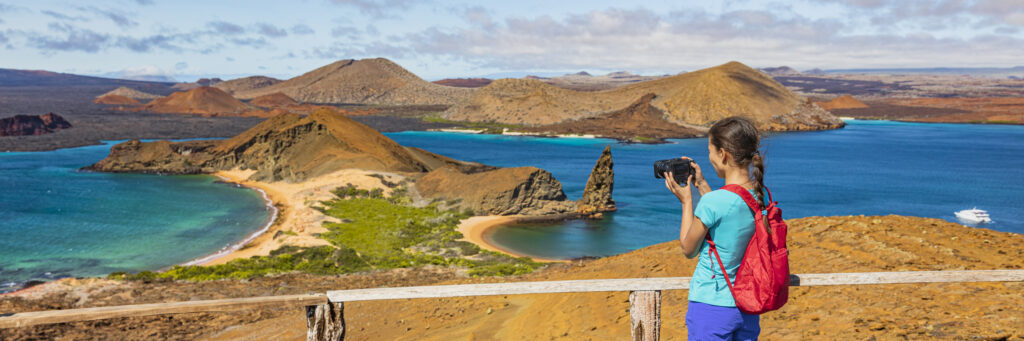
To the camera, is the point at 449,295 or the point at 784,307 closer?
the point at 449,295

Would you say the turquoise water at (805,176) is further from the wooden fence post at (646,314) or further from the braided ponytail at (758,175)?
the braided ponytail at (758,175)

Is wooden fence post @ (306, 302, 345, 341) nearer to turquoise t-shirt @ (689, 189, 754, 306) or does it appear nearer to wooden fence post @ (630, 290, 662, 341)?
wooden fence post @ (630, 290, 662, 341)

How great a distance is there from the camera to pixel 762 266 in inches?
132

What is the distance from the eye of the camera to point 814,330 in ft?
25.1

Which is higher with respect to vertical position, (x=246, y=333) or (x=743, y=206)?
(x=743, y=206)

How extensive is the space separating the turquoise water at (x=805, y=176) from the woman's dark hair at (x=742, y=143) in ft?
85.4

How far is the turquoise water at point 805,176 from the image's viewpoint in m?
35.4

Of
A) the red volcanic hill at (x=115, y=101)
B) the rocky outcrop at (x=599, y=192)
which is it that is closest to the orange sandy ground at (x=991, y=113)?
the rocky outcrop at (x=599, y=192)

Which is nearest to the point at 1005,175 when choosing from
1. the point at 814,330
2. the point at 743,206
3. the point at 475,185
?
the point at 475,185

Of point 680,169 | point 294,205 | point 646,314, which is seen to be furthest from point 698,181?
point 294,205

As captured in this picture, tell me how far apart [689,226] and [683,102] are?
14064 cm

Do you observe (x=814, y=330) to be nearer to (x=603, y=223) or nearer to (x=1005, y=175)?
(x=603, y=223)

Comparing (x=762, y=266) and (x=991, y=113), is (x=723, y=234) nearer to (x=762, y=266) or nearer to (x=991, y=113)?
(x=762, y=266)

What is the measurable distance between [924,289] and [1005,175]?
76115mm
